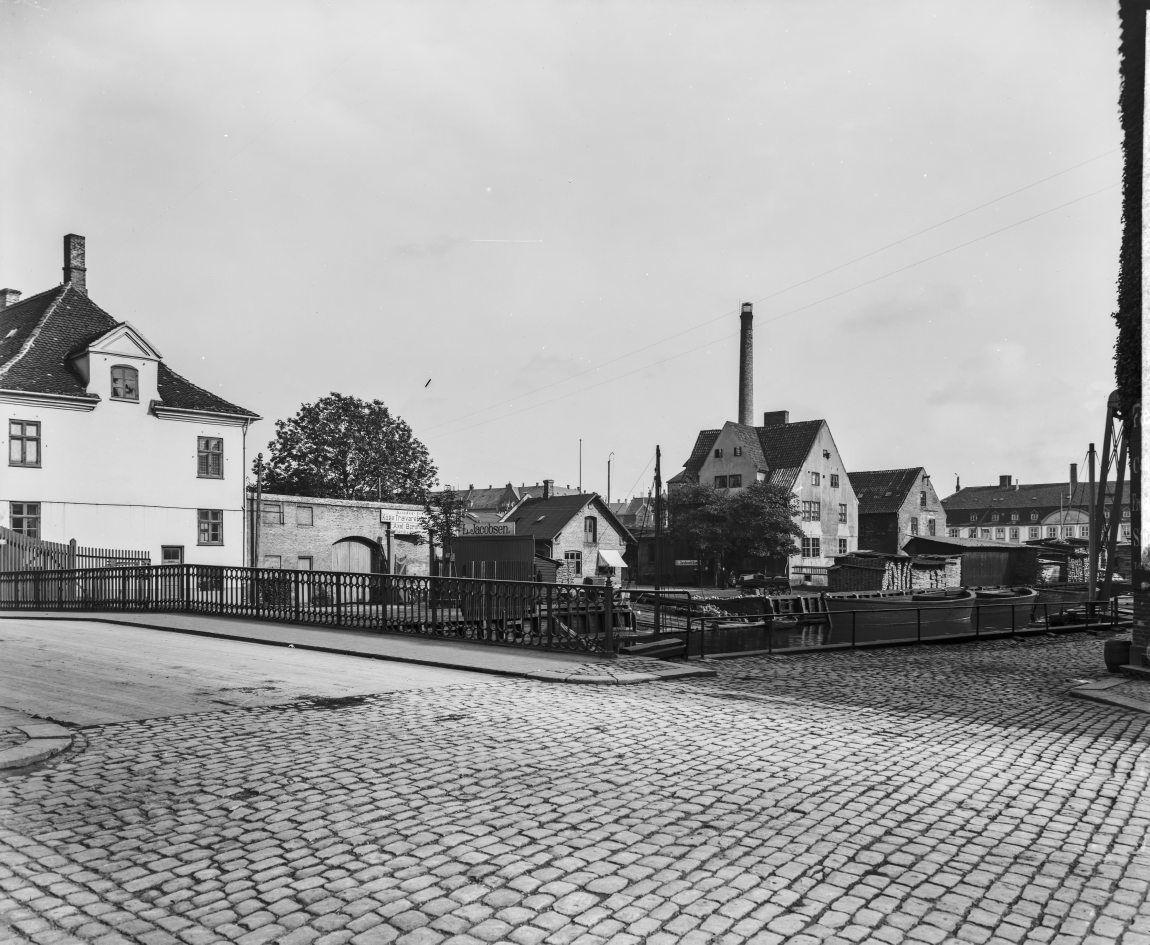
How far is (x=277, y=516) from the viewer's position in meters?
42.3

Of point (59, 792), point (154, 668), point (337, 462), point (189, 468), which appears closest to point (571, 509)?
point (337, 462)

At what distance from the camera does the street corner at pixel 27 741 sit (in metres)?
6.66

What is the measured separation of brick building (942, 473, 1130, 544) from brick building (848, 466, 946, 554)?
4537 centimetres

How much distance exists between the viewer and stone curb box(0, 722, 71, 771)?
665 cm

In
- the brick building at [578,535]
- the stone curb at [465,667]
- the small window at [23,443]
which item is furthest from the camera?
the brick building at [578,535]

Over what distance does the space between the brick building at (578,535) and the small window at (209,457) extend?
22.7 m

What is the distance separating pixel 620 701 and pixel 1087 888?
580 centimetres

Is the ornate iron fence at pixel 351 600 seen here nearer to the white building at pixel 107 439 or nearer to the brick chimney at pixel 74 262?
Answer: the white building at pixel 107 439

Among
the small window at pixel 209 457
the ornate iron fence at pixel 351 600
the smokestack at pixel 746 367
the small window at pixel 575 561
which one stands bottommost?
the small window at pixel 575 561

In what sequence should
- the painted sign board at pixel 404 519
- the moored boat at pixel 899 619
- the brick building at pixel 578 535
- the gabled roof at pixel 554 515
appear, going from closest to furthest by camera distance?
1. the moored boat at pixel 899 619
2. the painted sign board at pixel 404 519
3. the brick building at pixel 578 535
4. the gabled roof at pixel 554 515

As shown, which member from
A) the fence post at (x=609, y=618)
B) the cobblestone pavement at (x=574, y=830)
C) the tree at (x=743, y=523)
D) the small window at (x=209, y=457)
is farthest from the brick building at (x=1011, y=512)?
the cobblestone pavement at (x=574, y=830)

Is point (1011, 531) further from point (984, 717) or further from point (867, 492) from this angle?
point (984, 717)

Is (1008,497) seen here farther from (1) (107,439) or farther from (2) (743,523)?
(1) (107,439)

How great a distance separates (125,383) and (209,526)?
683 cm
